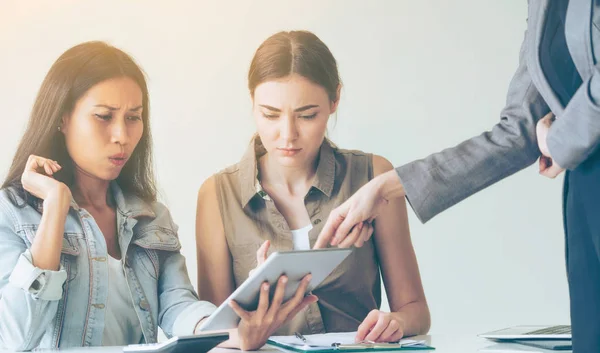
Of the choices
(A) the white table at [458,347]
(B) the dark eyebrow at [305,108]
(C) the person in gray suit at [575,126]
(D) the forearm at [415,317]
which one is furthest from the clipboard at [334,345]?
(B) the dark eyebrow at [305,108]

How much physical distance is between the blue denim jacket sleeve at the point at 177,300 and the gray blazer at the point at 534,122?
0.83 meters

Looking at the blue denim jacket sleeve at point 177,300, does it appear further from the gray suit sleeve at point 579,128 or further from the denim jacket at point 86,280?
the gray suit sleeve at point 579,128

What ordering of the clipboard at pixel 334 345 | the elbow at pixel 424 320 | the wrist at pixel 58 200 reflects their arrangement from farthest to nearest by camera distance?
the elbow at pixel 424 320, the wrist at pixel 58 200, the clipboard at pixel 334 345

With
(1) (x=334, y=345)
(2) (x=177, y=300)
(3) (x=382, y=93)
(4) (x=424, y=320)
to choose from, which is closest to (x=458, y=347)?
(1) (x=334, y=345)

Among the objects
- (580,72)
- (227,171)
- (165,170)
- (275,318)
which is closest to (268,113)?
(227,171)

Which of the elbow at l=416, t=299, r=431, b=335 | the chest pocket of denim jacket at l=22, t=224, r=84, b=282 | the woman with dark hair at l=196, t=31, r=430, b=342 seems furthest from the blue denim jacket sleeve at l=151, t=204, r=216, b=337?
the elbow at l=416, t=299, r=431, b=335

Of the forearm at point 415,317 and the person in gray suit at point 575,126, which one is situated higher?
the person in gray suit at point 575,126

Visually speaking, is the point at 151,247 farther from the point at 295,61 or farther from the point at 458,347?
the point at 458,347

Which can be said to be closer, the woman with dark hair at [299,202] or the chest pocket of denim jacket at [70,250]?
the chest pocket of denim jacket at [70,250]

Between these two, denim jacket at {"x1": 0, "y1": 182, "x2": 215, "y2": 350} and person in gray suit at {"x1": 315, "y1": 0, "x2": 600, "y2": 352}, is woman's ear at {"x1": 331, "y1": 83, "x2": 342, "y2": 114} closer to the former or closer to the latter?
denim jacket at {"x1": 0, "y1": 182, "x2": 215, "y2": 350}

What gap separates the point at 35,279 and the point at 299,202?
0.92 metres

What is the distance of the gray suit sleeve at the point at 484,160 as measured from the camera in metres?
1.41

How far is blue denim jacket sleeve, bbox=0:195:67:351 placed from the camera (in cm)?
180

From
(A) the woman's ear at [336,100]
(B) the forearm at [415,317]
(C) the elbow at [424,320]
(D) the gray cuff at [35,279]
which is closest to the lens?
(D) the gray cuff at [35,279]
